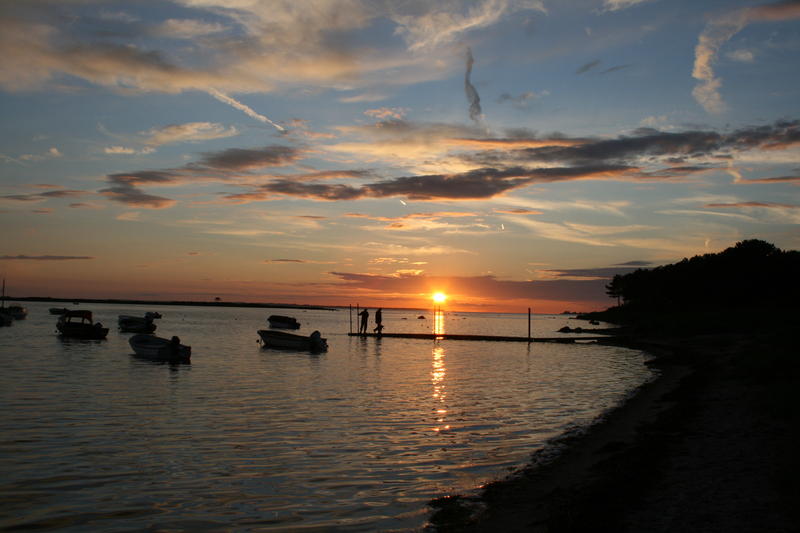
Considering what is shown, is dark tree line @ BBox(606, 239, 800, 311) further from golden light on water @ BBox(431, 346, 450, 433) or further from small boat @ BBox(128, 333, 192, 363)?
small boat @ BBox(128, 333, 192, 363)

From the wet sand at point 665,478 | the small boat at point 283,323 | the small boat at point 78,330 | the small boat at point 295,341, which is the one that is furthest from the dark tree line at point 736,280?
the small boat at point 78,330

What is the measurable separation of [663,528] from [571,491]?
2.50m

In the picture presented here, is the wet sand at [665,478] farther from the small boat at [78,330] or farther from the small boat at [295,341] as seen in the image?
the small boat at [78,330]

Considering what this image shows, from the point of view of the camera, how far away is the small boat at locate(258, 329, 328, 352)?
51.6m

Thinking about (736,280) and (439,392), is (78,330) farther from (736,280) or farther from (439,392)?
(736,280)

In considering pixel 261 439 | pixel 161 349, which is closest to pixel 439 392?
pixel 261 439

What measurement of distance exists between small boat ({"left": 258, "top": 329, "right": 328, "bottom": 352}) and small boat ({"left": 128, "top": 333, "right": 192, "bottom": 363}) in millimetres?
12887

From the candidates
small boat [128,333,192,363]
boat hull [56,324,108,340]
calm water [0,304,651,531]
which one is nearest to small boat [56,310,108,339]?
boat hull [56,324,108,340]

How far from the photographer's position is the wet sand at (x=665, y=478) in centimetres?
927

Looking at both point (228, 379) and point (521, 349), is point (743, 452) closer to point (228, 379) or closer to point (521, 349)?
point (228, 379)

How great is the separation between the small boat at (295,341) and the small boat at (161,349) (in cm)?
1289

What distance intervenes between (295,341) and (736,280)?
81.4m

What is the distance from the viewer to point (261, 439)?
54.6ft

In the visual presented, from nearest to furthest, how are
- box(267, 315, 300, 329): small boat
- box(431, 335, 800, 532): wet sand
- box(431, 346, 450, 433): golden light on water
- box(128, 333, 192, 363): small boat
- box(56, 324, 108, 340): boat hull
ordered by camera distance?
1. box(431, 335, 800, 532): wet sand
2. box(431, 346, 450, 433): golden light on water
3. box(128, 333, 192, 363): small boat
4. box(56, 324, 108, 340): boat hull
5. box(267, 315, 300, 329): small boat
